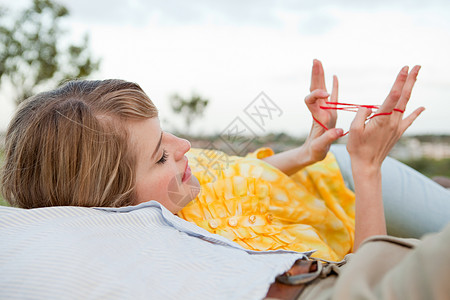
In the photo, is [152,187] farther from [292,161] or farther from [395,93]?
[395,93]

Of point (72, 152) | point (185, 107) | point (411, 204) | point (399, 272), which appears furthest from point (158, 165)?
point (185, 107)

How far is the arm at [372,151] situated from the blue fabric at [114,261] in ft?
1.66

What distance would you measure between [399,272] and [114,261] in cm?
53

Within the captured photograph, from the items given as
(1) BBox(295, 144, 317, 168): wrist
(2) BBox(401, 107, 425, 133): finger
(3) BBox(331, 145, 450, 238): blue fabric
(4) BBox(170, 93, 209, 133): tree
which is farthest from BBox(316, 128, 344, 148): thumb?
(4) BBox(170, 93, 209, 133): tree

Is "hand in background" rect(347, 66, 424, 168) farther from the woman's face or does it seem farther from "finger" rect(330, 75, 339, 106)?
the woman's face

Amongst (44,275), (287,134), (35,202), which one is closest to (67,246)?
(44,275)

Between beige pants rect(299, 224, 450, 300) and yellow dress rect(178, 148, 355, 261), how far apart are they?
2.01 ft

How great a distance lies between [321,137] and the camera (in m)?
1.67

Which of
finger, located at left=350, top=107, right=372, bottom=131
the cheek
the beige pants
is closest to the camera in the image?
the beige pants

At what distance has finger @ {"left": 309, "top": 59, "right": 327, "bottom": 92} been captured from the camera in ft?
5.74

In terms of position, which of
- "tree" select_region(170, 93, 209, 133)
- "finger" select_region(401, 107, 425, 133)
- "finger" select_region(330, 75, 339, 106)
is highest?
"finger" select_region(330, 75, 339, 106)

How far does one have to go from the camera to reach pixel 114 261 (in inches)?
33.8

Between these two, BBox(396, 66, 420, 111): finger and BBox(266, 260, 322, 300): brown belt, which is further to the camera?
BBox(396, 66, 420, 111): finger

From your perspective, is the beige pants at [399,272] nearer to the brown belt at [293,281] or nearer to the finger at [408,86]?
the brown belt at [293,281]
